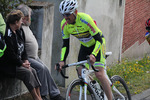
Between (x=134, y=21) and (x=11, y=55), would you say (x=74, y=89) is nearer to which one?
(x=11, y=55)

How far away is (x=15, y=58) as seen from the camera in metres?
4.55

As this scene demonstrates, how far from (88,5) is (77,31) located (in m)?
3.71

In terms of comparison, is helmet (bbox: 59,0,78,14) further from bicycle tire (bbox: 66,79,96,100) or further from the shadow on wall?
the shadow on wall

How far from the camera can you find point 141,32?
12742 mm

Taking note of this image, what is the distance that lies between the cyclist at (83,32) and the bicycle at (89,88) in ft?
0.42

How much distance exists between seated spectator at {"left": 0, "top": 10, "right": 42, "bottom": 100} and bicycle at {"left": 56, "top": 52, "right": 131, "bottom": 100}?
27.6 inches

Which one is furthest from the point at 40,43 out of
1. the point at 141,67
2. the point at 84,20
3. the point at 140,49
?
the point at 140,49

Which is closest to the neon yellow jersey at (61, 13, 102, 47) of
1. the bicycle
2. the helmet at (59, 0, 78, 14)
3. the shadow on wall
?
the helmet at (59, 0, 78, 14)

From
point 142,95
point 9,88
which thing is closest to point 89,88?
point 9,88

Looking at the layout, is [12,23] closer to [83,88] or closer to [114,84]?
[83,88]

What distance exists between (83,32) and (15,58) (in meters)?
1.10

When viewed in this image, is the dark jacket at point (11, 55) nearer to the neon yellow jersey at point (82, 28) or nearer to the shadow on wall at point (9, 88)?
the shadow on wall at point (9, 88)

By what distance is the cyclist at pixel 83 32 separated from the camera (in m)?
4.29

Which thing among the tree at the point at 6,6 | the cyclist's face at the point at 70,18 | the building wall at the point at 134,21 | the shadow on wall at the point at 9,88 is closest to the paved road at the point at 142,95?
the shadow on wall at the point at 9,88
